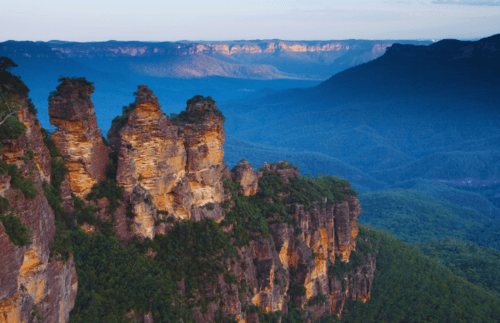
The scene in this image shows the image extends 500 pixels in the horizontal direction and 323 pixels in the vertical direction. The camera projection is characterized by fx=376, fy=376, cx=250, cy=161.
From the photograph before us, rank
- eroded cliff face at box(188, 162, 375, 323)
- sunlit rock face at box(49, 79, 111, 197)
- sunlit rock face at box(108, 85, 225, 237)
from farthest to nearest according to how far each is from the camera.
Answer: eroded cliff face at box(188, 162, 375, 323) → sunlit rock face at box(108, 85, 225, 237) → sunlit rock face at box(49, 79, 111, 197)

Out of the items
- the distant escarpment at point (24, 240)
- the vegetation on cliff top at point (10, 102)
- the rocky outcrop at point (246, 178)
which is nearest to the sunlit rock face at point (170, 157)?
the rocky outcrop at point (246, 178)

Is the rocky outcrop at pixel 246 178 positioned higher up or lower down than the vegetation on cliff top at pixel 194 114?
lower down

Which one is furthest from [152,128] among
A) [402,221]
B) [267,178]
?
[402,221]

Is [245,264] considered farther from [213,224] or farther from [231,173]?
[231,173]

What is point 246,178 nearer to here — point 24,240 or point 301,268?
point 301,268

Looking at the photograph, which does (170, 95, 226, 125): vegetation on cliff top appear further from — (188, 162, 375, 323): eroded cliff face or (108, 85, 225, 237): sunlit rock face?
(188, 162, 375, 323): eroded cliff face

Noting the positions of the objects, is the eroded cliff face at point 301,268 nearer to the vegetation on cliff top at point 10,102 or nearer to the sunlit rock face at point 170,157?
the sunlit rock face at point 170,157

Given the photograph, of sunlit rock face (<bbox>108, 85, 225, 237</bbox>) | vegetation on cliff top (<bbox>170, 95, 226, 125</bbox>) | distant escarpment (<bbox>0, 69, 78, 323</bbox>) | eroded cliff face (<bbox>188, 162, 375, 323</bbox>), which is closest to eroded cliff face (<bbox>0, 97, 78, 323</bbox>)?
distant escarpment (<bbox>0, 69, 78, 323</bbox>)
